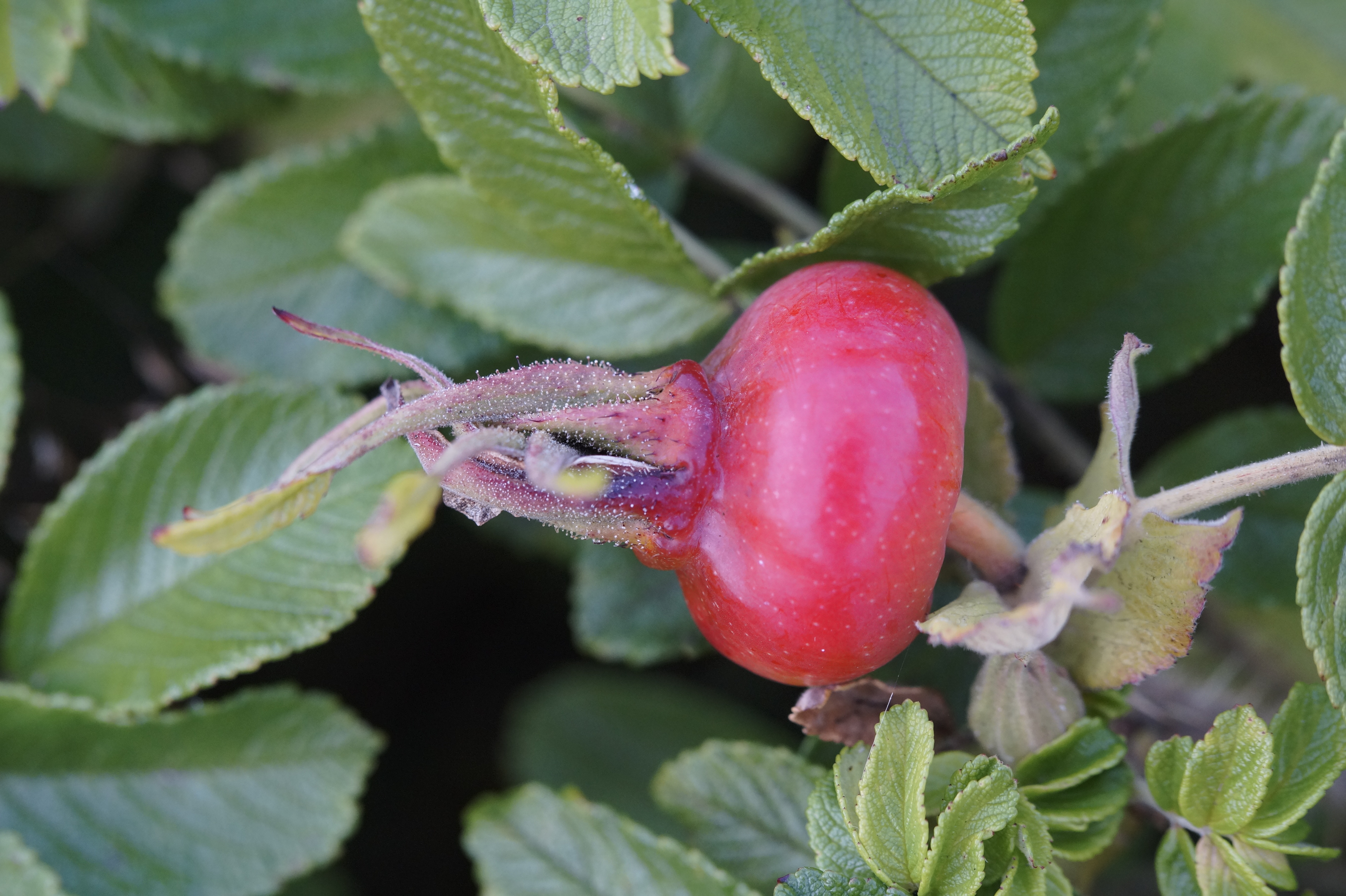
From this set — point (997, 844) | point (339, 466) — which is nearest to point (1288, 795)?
point (997, 844)

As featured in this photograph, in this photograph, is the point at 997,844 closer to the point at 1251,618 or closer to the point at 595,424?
the point at 595,424

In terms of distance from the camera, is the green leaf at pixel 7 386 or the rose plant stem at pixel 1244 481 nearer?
the rose plant stem at pixel 1244 481

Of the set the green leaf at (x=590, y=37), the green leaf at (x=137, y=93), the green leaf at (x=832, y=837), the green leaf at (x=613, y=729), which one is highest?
the green leaf at (x=590, y=37)

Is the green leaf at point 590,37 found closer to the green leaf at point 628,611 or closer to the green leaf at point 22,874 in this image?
the green leaf at point 628,611

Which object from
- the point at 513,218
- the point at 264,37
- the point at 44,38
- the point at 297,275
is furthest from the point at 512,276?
the point at 44,38

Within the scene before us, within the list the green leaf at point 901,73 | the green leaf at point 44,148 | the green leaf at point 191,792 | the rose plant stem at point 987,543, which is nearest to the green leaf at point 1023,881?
the rose plant stem at point 987,543

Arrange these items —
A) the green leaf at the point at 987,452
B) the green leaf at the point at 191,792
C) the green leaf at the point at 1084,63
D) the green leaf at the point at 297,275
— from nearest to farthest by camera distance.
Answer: the green leaf at the point at 987,452, the green leaf at the point at 1084,63, the green leaf at the point at 191,792, the green leaf at the point at 297,275

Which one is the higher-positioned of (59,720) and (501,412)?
(501,412)
